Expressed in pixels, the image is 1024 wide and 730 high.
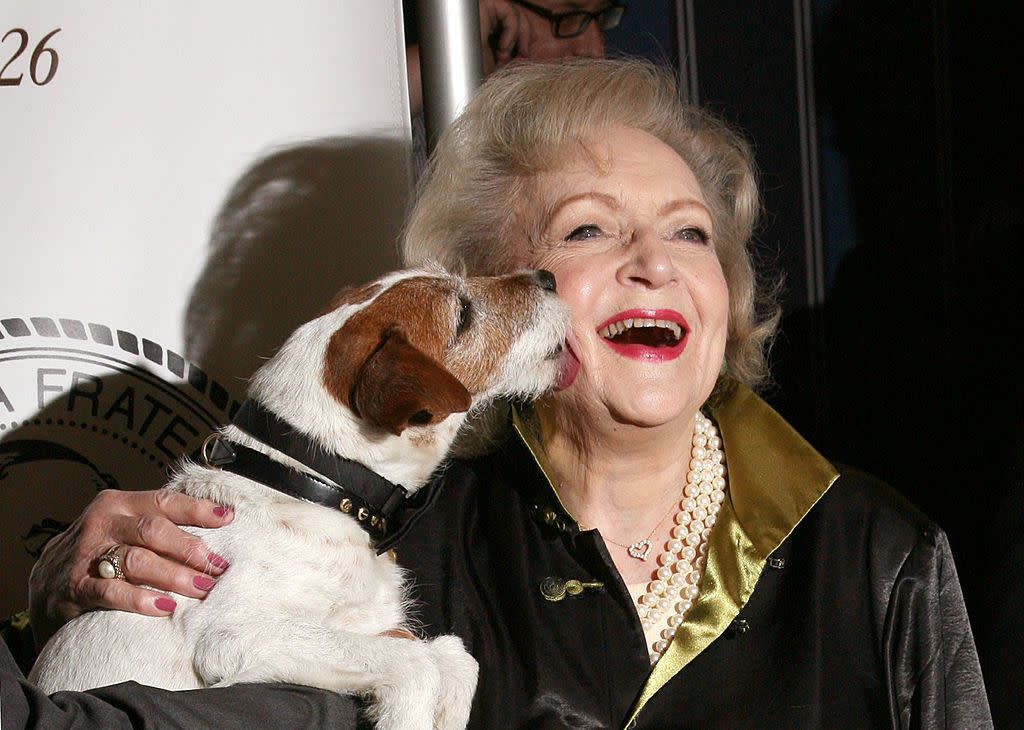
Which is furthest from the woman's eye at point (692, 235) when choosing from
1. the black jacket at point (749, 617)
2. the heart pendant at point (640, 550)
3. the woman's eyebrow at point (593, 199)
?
the heart pendant at point (640, 550)

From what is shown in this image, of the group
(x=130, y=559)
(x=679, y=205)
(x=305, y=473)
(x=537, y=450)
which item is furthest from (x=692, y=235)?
(x=130, y=559)

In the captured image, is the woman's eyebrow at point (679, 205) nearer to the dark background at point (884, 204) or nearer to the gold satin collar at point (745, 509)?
the gold satin collar at point (745, 509)

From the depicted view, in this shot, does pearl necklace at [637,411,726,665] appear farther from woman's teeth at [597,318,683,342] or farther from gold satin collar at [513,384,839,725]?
woman's teeth at [597,318,683,342]

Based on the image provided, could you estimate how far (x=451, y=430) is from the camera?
1554 millimetres

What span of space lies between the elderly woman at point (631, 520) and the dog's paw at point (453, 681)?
127mm

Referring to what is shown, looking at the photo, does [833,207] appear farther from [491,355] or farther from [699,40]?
[491,355]

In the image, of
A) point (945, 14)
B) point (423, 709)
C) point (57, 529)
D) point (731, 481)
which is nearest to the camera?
point (423, 709)

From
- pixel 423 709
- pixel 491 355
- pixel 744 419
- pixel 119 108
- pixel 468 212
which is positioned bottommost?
pixel 423 709

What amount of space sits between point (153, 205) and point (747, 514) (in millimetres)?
1076

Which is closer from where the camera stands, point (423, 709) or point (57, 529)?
point (423, 709)

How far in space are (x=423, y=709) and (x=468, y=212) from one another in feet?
2.94

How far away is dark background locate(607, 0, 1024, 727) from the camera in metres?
2.74

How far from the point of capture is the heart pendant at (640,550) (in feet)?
5.51

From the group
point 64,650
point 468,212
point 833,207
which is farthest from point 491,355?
point 833,207
